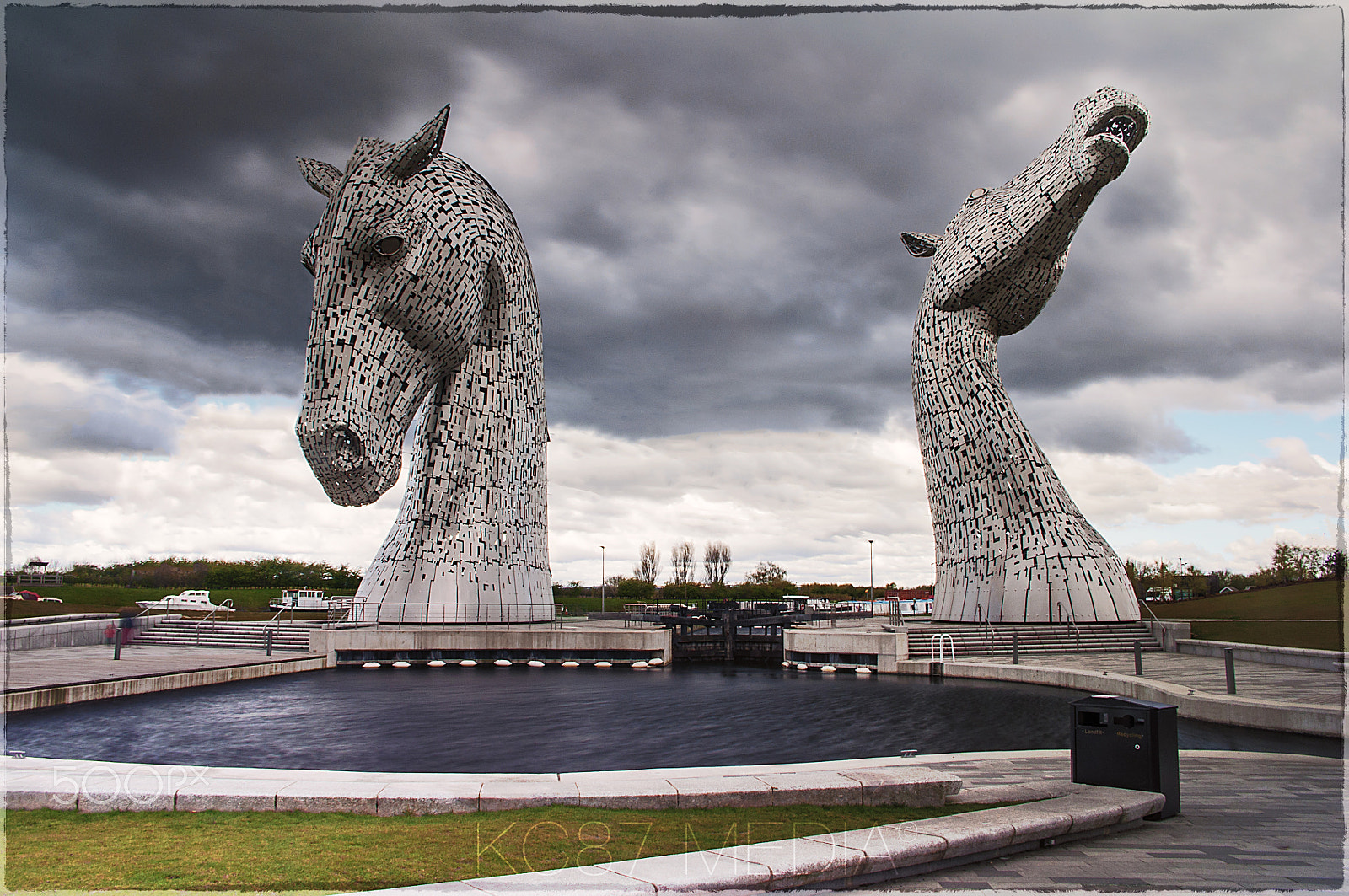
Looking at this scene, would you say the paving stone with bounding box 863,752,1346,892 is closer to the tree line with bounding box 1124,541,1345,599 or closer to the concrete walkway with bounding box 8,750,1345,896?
the concrete walkway with bounding box 8,750,1345,896

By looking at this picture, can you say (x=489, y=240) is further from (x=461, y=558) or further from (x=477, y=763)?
(x=477, y=763)

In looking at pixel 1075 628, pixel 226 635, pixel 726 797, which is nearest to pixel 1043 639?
pixel 1075 628

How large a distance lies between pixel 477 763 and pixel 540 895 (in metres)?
6.08

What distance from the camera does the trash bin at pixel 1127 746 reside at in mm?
6160

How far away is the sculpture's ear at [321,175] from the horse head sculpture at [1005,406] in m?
18.3

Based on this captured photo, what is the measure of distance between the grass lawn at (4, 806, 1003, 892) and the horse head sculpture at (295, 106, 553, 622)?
1534cm

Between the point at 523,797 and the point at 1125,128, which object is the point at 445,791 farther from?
the point at 1125,128

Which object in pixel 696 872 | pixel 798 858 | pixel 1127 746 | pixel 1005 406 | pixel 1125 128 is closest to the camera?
pixel 696 872

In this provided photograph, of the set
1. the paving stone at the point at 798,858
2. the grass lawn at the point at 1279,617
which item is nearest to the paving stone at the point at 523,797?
the paving stone at the point at 798,858

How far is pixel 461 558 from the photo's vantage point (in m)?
24.1

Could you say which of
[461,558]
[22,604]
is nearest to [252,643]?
[461,558]

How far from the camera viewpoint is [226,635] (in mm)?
22719

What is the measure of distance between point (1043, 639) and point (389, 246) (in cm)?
1942

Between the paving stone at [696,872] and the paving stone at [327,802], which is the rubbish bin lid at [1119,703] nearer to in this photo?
the paving stone at [696,872]
